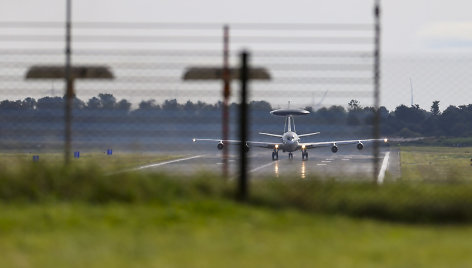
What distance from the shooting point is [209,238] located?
→ 303 inches

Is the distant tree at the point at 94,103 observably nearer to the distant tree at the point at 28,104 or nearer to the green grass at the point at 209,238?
the distant tree at the point at 28,104

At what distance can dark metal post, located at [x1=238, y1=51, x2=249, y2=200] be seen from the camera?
→ 33.5 feet

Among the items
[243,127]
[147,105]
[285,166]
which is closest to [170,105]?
[147,105]

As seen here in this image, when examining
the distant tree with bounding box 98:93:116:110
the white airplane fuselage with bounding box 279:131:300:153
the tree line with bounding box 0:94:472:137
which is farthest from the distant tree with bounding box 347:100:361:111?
the white airplane fuselage with bounding box 279:131:300:153

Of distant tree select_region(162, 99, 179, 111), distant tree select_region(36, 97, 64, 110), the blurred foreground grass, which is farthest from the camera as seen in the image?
distant tree select_region(36, 97, 64, 110)

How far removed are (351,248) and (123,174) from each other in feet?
13.8

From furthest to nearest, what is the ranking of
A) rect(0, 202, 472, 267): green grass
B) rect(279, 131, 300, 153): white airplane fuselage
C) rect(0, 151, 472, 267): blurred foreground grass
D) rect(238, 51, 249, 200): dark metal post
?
1. rect(279, 131, 300, 153): white airplane fuselage
2. rect(238, 51, 249, 200): dark metal post
3. rect(0, 151, 472, 267): blurred foreground grass
4. rect(0, 202, 472, 267): green grass

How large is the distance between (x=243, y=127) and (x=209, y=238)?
3.02 metres

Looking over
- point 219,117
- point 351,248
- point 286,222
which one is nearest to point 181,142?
point 219,117

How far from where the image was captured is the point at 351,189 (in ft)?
34.3

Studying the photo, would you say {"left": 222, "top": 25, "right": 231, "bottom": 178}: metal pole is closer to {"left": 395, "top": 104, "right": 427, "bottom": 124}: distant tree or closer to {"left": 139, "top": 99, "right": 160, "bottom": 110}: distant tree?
{"left": 139, "top": 99, "right": 160, "bottom": 110}: distant tree

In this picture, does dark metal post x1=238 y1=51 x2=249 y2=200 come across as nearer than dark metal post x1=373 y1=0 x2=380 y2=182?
Yes

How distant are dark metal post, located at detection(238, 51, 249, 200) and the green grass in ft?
1.56

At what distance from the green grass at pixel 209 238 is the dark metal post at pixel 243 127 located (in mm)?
475
